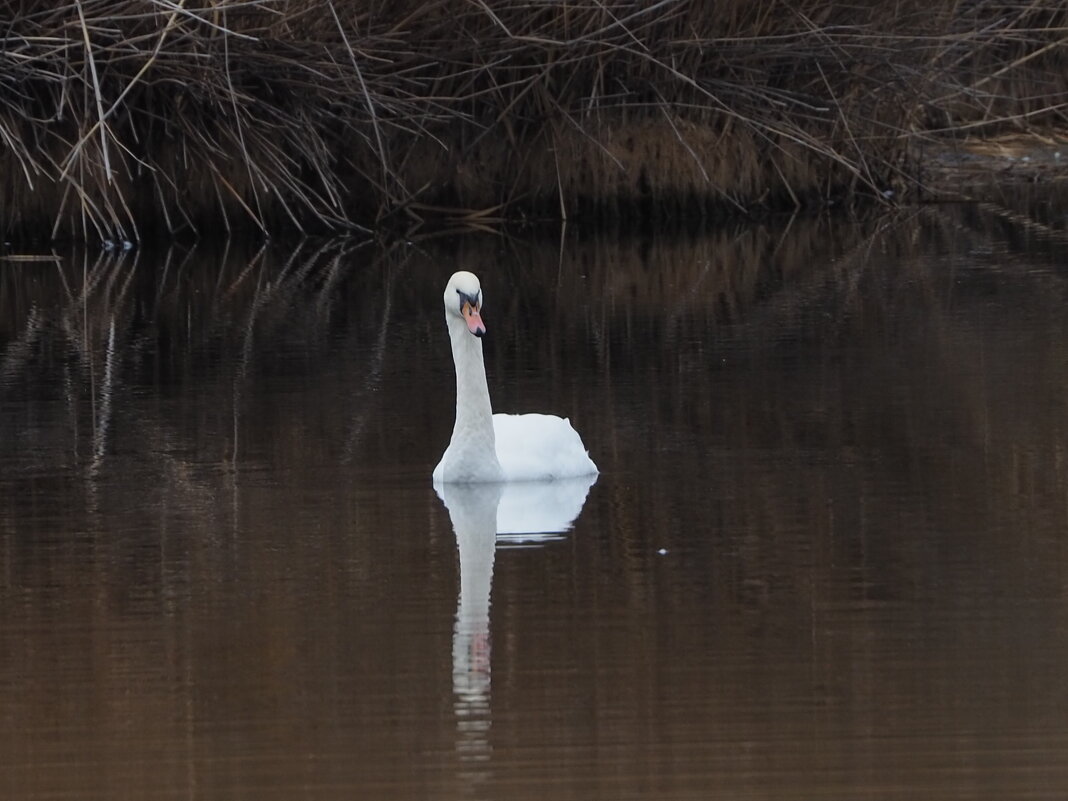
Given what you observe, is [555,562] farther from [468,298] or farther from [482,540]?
[468,298]

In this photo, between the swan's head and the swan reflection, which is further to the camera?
the swan's head

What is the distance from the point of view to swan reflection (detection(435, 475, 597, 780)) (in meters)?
5.35

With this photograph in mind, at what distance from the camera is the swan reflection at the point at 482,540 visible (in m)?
5.35

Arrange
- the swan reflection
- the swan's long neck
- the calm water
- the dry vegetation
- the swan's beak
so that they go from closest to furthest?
the calm water, the swan reflection, the swan's long neck, the swan's beak, the dry vegetation

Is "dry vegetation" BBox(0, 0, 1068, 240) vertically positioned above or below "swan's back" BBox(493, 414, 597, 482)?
above

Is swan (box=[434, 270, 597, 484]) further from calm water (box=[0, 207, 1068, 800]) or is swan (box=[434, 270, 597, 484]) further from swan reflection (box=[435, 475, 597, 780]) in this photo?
calm water (box=[0, 207, 1068, 800])

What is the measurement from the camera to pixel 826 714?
5.23 meters

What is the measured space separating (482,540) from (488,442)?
1036 millimetres

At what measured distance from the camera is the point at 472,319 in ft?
28.7

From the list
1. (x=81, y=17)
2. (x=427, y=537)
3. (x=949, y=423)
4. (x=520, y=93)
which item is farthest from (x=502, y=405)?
(x=520, y=93)

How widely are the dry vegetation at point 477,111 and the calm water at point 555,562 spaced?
17.0 ft

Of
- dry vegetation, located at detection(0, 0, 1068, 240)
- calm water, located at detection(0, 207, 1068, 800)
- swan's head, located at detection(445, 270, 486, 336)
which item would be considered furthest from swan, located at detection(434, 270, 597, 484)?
dry vegetation, located at detection(0, 0, 1068, 240)

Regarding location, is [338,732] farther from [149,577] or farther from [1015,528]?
[1015,528]

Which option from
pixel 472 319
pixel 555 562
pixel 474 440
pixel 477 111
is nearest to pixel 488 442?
pixel 474 440
